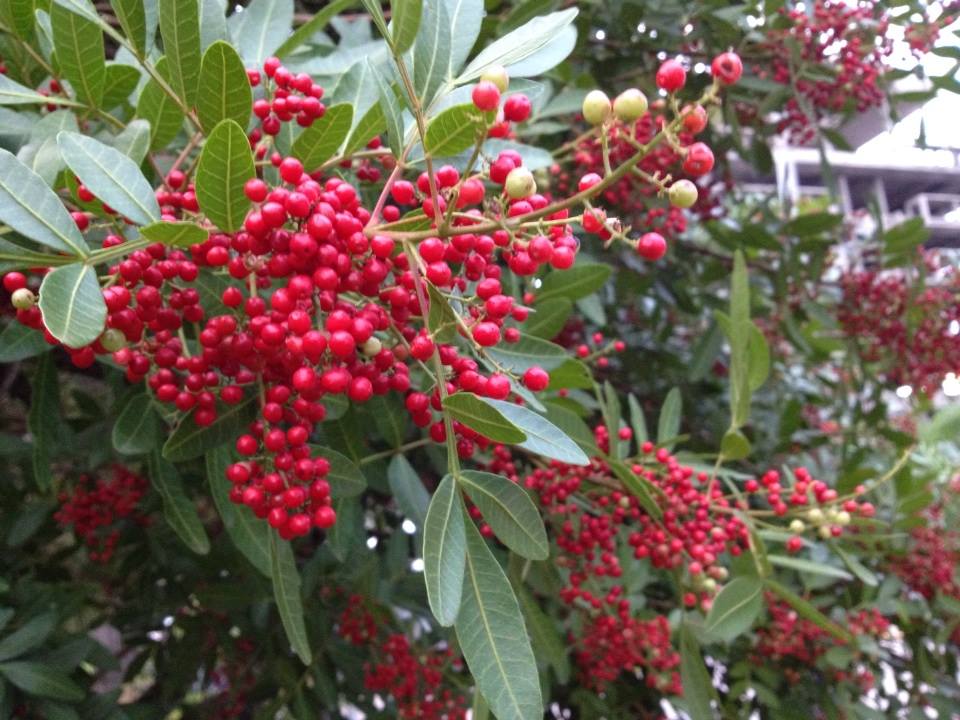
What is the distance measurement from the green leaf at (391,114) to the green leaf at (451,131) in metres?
0.04

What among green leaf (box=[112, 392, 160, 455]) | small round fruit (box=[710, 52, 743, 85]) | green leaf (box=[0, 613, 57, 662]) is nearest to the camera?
small round fruit (box=[710, 52, 743, 85])

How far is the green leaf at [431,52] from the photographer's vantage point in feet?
2.74

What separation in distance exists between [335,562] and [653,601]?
931 mm

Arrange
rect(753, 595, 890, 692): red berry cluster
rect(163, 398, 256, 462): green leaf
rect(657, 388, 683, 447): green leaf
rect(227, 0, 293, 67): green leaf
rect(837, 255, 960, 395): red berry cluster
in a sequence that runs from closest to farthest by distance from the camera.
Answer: rect(163, 398, 256, 462): green leaf → rect(227, 0, 293, 67): green leaf → rect(657, 388, 683, 447): green leaf → rect(753, 595, 890, 692): red berry cluster → rect(837, 255, 960, 395): red berry cluster

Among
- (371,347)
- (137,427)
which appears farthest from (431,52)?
(137,427)

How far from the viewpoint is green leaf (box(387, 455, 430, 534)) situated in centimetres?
140

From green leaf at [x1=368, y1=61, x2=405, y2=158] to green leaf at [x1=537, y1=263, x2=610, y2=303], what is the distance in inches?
28.6

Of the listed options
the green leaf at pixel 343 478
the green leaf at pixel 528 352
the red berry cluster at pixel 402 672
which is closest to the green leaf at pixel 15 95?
the green leaf at pixel 343 478

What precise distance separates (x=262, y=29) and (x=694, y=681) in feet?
4.49

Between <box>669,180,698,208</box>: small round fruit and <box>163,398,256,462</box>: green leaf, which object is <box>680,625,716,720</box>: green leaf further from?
<box>669,180,698,208</box>: small round fruit

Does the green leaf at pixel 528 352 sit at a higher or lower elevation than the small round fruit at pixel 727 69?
lower

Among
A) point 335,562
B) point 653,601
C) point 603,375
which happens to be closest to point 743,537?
point 653,601

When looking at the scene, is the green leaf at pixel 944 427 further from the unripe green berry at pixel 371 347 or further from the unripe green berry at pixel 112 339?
the unripe green berry at pixel 112 339

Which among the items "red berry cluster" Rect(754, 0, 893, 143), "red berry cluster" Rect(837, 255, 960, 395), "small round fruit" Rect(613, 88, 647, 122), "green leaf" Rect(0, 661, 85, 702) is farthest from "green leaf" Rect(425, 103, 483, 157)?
"red berry cluster" Rect(837, 255, 960, 395)
